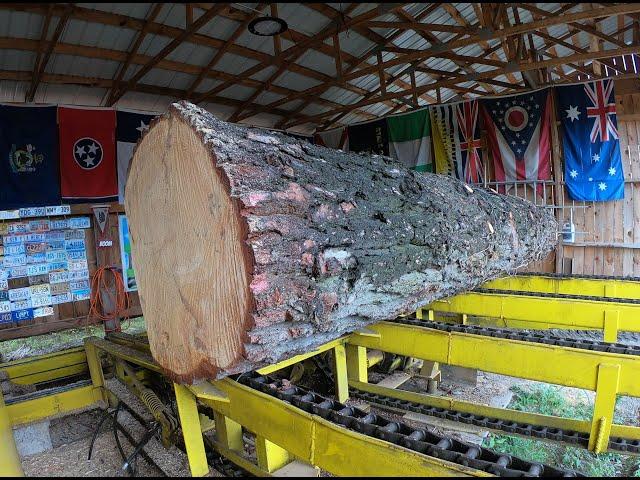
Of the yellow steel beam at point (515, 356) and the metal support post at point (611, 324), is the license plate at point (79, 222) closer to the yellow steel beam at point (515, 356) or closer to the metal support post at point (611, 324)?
the yellow steel beam at point (515, 356)

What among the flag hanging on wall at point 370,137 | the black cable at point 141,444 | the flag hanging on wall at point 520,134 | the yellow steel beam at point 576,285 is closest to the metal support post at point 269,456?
the black cable at point 141,444

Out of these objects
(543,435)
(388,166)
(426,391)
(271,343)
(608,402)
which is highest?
(388,166)

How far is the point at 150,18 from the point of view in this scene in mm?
4906

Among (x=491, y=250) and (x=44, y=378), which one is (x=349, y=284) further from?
(x=44, y=378)

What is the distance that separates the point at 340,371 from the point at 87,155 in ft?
18.6

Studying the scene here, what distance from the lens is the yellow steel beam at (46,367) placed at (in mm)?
3164

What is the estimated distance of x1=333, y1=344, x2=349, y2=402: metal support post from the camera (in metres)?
2.80

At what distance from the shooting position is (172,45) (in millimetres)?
5359

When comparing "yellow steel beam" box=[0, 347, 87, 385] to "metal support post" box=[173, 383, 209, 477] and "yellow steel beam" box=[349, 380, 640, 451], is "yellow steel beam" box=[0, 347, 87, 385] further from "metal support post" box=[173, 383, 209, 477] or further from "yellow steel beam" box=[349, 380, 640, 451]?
"yellow steel beam" box=[349, 380, 640, 451]

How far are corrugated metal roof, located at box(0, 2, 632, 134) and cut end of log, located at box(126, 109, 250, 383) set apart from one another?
386 cm

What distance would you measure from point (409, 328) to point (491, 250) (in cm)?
113

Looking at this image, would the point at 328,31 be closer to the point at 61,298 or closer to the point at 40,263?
the point at 40,263

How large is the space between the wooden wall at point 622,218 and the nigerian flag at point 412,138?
2.75m

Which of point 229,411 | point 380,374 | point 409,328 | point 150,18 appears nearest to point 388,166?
point 409,328
